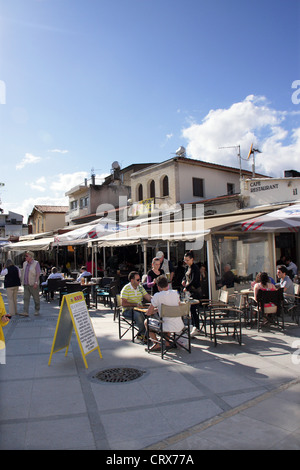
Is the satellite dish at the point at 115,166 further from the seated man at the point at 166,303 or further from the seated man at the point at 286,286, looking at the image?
the seated man at the point at 166,303

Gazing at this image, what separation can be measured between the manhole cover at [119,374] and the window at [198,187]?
705 inches

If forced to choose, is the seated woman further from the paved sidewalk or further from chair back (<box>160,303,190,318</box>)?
chair back (<box>160,303,190,318</box>)

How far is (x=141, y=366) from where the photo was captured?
5027mm

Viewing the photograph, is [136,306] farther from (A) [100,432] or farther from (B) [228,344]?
(A) [100,432]

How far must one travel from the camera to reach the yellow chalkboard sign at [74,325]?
5098mm

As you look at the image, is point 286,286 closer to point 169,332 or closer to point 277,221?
point 277,221

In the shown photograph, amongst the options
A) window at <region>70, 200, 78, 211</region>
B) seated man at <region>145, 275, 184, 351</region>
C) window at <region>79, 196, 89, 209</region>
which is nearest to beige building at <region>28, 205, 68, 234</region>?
window at <region>70, 200, 78, 211</region>

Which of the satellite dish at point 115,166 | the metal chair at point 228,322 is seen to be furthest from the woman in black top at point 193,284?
the satellite dish at point 115,166

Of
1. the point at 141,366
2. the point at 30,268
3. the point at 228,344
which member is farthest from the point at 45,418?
the point at 30,268

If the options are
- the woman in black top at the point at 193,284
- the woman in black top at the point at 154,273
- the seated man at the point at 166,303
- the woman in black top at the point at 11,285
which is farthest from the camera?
the woman in black top at the point at 11,285

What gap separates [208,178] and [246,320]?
52.4ft

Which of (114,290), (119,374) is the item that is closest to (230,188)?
(114,290)

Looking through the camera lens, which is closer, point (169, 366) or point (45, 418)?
point (45, 418)

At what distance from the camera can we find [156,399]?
390 centimetres
